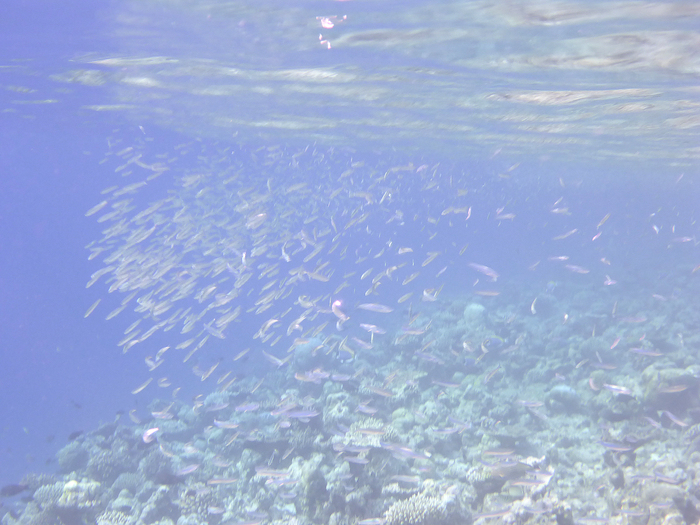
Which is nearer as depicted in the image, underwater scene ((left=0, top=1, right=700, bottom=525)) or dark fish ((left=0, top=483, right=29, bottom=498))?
underwater scene ((left=0, top=1, right=700, bottom=525))

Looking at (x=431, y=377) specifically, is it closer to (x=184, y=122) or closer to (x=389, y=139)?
(x=389, y=139)

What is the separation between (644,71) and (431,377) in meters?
11.6

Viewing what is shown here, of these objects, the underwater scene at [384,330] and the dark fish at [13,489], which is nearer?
the underwater scene at [384,330]

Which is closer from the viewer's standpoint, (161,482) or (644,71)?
(161,482)

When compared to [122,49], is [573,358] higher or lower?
lower

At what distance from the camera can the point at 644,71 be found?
1290cm

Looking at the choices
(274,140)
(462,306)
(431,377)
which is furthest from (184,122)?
(431,377)

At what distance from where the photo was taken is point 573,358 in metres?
13.9

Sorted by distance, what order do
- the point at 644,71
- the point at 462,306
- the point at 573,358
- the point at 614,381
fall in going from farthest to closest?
1. the point at 462,306
2. the point at 573,358
3. the point at 644,71
4. the point at 614,381

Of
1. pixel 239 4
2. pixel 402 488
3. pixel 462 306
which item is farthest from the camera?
pixel 462 306

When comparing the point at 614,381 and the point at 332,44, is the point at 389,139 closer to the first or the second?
→ the point at 332,44

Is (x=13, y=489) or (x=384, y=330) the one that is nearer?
(x=13, y=489)

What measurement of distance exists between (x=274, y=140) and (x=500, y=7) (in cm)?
2253

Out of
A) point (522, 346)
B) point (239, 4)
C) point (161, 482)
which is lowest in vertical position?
point (522, 346)
